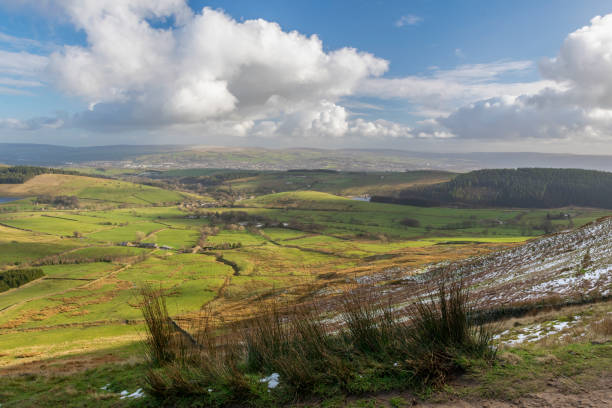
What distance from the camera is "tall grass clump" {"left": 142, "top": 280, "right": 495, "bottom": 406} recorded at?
6.35 meters

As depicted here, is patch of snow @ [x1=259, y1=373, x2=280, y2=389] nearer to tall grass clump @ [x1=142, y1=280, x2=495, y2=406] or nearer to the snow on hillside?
tall grass clump @ [x1=142, y1=280, x2=495, y2=406]

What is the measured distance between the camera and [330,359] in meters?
6.57

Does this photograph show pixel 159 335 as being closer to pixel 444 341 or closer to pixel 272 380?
pixel 272 380

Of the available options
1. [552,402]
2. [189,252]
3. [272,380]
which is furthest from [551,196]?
[272,380]

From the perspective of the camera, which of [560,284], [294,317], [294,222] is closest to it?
[294,317]

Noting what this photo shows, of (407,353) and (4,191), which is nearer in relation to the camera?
(407,353)

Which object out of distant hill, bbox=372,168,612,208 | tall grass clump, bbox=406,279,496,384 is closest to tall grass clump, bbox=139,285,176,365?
tall grass clump, bbox=406,279,496,384

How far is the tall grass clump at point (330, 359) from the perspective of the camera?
6.35 metres

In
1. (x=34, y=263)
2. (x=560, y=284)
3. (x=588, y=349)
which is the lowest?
(x=34, y=263)

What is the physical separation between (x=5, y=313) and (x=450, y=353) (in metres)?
65.3

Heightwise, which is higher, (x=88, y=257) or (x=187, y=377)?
(x=187, y=377)

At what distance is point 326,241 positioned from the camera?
102312 millimetres

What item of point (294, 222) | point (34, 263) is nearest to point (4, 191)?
point (34, 263)

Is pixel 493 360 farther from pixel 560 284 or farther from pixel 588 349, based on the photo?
pixel 560 284
